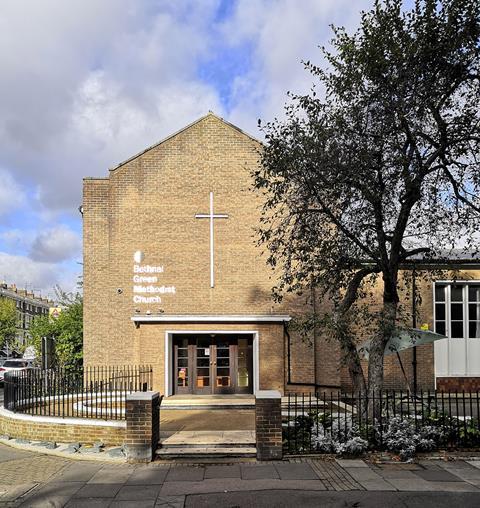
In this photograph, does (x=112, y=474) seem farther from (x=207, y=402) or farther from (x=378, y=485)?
(x=207, y=402)

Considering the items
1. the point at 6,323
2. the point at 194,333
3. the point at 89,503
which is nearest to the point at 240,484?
the point at 89,503

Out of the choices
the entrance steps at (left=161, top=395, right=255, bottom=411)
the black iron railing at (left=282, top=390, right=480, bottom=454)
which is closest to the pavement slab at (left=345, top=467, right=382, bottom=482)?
the black iron railing at (left=282, top=390, right=480, bottom=454)

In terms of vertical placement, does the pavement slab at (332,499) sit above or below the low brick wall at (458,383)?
above

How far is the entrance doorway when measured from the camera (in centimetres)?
Result: 1891

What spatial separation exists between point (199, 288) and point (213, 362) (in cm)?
264

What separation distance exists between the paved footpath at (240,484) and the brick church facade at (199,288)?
29.5ft

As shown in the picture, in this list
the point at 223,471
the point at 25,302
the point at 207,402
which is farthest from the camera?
the point at 25,302

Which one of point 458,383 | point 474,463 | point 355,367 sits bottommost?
point 458,383

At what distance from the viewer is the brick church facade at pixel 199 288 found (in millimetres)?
18484

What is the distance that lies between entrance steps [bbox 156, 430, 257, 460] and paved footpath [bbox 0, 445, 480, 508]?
1.16 ft

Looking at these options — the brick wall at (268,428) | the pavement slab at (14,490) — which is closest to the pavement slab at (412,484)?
the brick wall at (268,428)

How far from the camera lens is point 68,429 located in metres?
10.8

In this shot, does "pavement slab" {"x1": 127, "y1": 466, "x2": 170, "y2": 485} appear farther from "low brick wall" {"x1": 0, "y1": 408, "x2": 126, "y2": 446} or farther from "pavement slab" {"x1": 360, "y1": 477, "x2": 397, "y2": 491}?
"pavement slab" {"x1": 360, "y1": 477, "x2": 397, "y2": 491}

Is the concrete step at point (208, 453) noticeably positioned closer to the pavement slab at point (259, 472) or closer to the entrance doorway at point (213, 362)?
the pavement slab at point (259, 472)
